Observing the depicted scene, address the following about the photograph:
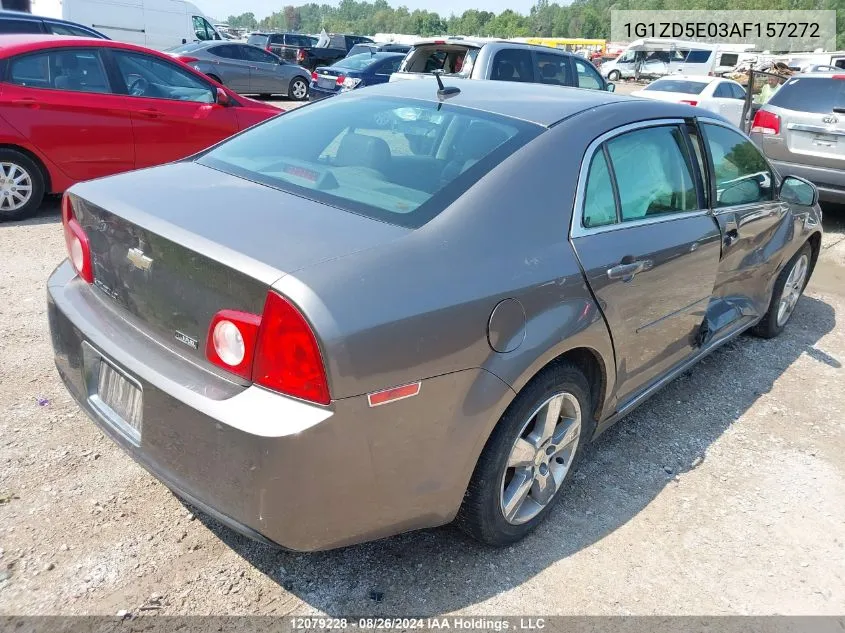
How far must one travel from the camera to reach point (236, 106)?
7387mm

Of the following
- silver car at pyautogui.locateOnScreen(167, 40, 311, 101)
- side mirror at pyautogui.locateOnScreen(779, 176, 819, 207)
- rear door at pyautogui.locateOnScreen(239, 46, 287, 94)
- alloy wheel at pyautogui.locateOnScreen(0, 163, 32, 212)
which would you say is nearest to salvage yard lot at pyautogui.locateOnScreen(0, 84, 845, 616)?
side mirror at pyautogui.locateOnScreen(779, 176, 819, 207)

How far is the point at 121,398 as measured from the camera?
229cm

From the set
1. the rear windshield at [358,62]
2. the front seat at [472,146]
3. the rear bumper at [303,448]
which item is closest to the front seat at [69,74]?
the rear bumper at [303,448]

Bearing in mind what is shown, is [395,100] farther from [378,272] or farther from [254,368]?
[254,368]

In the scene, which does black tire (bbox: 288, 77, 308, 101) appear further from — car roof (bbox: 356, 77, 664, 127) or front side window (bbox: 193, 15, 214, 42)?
car roof (bbox: 356, 77, 664, 127)

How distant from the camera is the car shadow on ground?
7.89 feet

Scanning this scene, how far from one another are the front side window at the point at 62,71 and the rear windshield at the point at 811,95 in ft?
23.9

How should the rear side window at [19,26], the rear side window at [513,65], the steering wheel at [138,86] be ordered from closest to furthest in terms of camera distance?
1. the steering wheel at [138,86]
2. the rear side window at [513,65]
3. the rear side window at [19,26]

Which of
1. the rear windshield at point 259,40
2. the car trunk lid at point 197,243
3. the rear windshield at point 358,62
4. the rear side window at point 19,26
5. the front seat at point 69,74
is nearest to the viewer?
the car trunk lid at point 197,243

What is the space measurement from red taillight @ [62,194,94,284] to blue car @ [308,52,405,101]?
38.7ft

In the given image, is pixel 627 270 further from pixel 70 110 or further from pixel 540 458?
pixel 70 110

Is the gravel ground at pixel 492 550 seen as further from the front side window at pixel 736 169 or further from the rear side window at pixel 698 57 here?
the rear side window at pixel 698 57

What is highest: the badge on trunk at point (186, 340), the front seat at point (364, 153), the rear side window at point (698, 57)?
the rear side window at point (698, 57)

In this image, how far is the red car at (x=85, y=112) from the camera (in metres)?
5.97
